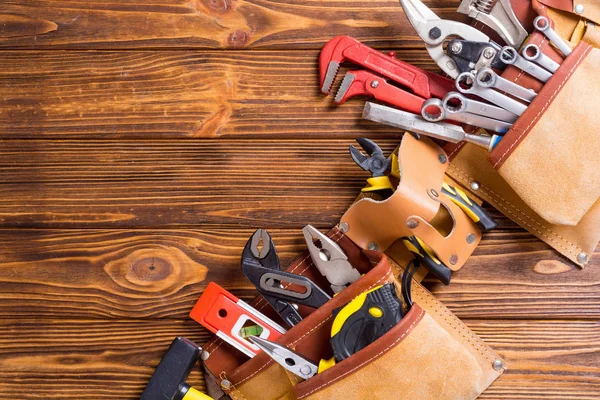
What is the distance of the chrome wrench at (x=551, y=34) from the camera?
1.51 m

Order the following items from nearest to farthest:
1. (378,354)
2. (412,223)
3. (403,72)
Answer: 1. (378,354)
2. (412,223)
3. (403,72)

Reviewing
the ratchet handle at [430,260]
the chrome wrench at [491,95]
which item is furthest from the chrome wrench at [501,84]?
the ratchet handle at [430,260]

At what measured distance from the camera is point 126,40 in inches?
67.2

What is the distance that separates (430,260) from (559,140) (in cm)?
40

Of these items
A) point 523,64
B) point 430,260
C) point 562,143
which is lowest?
point 430,260

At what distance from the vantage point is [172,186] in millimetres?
1685

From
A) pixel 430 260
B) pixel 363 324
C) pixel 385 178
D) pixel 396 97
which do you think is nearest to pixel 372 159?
pixel 385 178

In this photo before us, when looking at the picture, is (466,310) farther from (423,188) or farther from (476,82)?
(476,82)

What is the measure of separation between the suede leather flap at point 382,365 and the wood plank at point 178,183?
0.24m

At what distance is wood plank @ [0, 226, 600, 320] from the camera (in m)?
1.64

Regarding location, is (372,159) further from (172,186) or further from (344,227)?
(172,186)

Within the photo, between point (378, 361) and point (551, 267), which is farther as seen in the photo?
point (551, 267)

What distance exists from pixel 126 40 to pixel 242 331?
0.79m

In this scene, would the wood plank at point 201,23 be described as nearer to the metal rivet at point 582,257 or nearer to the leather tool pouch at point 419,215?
the leather tool pouch at point 419,215
